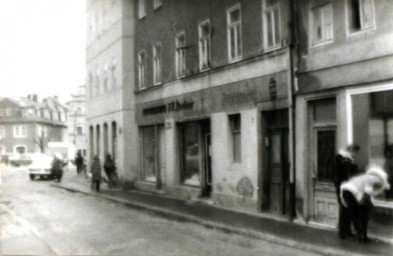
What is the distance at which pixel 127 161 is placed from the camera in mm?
25688

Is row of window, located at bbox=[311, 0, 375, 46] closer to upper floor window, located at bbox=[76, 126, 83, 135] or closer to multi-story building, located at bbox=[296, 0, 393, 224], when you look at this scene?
multi-story building, located at bbox=[296, 0, 393, 224]

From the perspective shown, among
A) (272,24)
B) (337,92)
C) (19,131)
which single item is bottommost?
(337,92)

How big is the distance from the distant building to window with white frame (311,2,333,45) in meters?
55.6

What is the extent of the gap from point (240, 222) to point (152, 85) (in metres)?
11.1

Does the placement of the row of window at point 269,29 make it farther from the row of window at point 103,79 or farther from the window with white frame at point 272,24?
the row of window at point 103,79

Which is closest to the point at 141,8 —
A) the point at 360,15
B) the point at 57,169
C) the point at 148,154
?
the point at 148,154

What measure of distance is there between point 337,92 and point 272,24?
3508mm

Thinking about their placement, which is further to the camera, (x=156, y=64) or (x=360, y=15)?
(x=156, y=64)

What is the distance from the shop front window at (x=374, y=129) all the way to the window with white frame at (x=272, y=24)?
3.57 metres

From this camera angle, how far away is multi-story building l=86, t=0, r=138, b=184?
25734mm

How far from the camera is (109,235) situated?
40.0 feet

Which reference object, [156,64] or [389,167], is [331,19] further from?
[156,64]

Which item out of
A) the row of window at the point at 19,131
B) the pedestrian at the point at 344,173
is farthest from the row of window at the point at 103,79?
the row of window at the point at 19,131

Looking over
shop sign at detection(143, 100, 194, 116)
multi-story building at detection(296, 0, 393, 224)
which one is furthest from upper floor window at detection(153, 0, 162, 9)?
multi-story building at detection(296, 0, 393, 224)
